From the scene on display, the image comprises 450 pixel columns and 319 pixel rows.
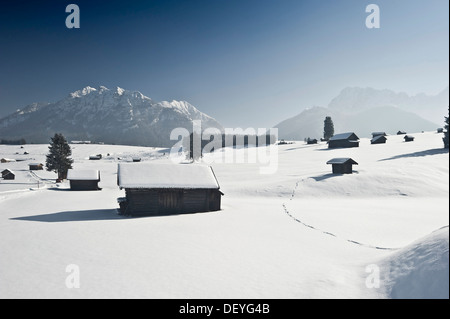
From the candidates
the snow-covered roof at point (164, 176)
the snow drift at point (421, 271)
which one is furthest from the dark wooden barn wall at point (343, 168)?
the snow drift at point (421, 271)

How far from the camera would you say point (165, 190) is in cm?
2269

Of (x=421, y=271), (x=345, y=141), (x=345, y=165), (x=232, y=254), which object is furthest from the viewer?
(x=345, y=141)

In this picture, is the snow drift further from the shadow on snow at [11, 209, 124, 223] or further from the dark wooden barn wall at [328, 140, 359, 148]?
the dark wooden barn wall at [328, 140, 359, 148]

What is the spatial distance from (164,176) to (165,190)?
1.59 m

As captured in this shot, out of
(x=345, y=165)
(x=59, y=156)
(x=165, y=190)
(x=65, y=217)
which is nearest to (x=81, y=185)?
(x=59, y=156)

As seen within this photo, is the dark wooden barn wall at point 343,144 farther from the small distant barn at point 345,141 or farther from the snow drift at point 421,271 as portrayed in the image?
the snow drift at point 421,271

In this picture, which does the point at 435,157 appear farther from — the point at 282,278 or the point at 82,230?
the point at 82,230

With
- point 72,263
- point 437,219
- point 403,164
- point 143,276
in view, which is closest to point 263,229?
point 143,276

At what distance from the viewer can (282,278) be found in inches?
344

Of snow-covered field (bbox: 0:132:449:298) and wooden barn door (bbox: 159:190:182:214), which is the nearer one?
snow-covered field (bbox: 0:132:449:298)

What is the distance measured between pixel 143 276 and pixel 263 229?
9.07m

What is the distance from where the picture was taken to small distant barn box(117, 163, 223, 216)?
21.9 m

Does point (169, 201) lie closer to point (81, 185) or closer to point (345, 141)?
point (81, 185)

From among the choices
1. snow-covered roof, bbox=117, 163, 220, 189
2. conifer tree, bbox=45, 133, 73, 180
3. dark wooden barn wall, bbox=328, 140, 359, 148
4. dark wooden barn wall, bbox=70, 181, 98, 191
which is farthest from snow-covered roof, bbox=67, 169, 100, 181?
dark wooden barn wall, bbox=328, 140, 359, 148
